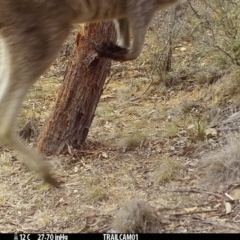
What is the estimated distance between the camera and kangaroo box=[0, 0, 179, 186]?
455 centimetres

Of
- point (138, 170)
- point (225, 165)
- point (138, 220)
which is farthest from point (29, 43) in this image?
point (138, 170)

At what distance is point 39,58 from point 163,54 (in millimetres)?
5717

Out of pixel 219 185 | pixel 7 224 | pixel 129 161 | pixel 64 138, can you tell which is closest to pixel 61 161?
pixel 64 138

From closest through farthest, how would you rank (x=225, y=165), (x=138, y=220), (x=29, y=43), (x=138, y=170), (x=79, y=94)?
(x=29, y=43) < (x=138, y=220) < (x=225, y=165) < (x=138, y=170) < (x=79, y=94)

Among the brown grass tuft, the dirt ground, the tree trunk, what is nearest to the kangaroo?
the brown grass tuft

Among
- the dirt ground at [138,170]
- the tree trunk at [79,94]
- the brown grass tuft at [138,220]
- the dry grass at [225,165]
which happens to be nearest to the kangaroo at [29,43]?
the brown grass tuft at [138,220]

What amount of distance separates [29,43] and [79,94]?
2.63 meters

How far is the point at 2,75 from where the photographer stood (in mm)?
4906

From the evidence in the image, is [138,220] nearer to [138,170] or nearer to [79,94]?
[138,170]

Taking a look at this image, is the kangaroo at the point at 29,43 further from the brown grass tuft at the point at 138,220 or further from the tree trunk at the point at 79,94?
the tree trunk at the point at 79,94

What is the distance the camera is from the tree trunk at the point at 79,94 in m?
6.96

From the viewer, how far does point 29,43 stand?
4594 millimetres

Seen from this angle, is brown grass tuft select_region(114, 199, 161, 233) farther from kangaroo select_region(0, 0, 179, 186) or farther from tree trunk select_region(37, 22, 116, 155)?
tree trunk select_region(37, 22, 116, 155)

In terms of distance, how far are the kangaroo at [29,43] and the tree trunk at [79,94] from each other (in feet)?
6.06
